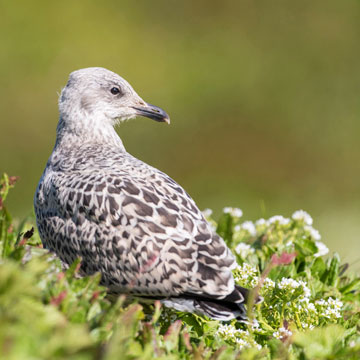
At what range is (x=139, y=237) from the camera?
3.99 meters

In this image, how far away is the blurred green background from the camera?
10.7 metres

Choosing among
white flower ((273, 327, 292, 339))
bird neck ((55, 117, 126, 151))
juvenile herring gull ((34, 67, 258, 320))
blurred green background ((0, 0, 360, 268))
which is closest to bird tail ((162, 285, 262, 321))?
juvenile herring gull ((34, 67, 258, 320))

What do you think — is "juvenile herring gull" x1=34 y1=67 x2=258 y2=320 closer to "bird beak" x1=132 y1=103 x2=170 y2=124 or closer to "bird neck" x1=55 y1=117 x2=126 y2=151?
"bird neck" x1=55 y1=117 x2=126 y2=151

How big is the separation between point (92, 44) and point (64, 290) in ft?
31.4

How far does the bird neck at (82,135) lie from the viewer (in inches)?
203

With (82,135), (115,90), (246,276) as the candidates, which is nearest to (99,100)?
(115,90)

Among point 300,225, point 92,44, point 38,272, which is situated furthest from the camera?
point 92,44

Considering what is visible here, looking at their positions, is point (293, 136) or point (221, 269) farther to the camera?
point (293, 136)

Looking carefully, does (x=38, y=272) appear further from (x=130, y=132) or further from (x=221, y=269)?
(x=130, y=132)

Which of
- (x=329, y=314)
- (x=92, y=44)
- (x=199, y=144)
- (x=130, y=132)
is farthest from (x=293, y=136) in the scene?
(x=329, y=314)

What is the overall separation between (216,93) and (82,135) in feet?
24.0

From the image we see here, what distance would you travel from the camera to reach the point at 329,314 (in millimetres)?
4020

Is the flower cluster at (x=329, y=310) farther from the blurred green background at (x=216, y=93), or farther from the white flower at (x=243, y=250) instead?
the blurred green background at (x=216, y=93)

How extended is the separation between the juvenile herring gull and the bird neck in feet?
1.12
